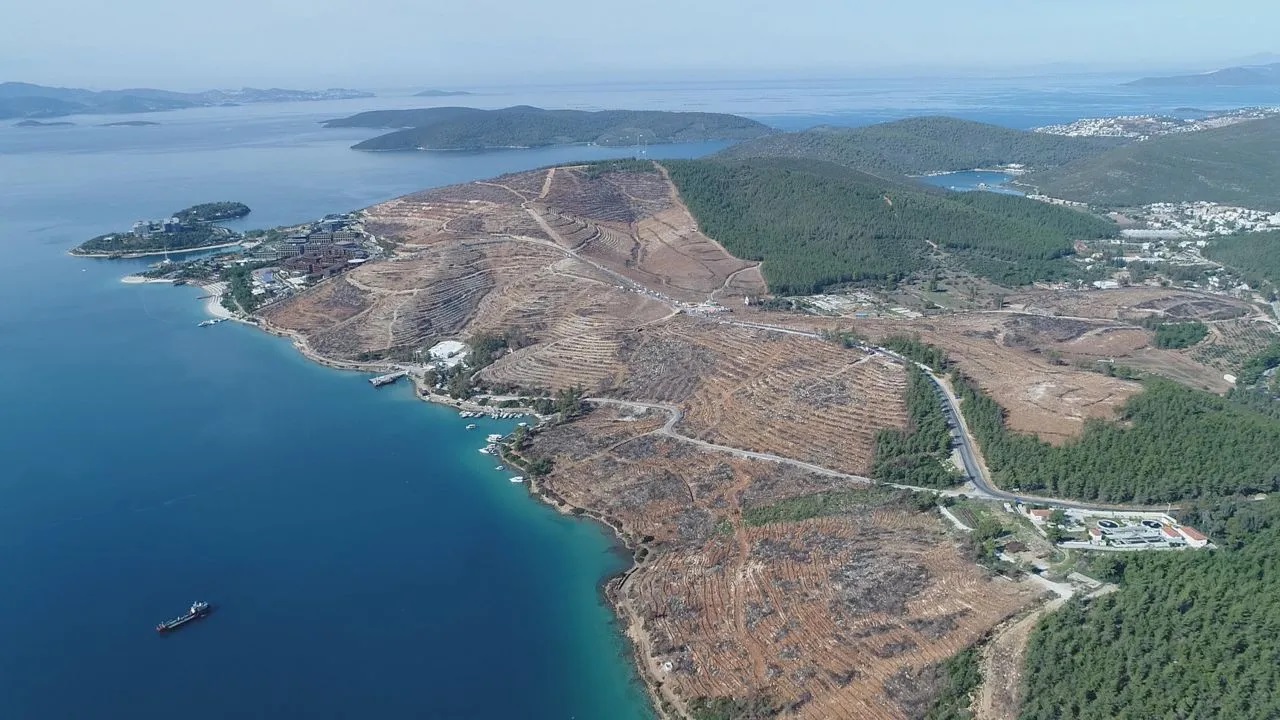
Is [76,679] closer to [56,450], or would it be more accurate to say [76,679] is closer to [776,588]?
[56,450]

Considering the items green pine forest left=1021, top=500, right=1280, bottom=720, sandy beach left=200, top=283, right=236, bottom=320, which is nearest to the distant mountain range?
sandy beach left=200, top=283, right=236, bottom=320

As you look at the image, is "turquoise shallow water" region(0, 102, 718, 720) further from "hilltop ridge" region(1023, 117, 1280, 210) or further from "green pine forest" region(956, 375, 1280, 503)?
"hilltop ridge" region(1023, 117, 1280, 210)

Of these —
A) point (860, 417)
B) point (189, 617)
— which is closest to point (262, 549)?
point (189, 617)

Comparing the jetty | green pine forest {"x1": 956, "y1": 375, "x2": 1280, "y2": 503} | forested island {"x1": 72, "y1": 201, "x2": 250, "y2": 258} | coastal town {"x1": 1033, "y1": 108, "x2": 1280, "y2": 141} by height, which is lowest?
the jetty

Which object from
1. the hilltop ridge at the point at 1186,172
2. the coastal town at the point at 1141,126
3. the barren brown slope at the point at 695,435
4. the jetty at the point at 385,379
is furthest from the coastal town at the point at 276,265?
the coastal town at the point at 1141,126

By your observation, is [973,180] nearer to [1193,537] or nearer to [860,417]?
[860,417]

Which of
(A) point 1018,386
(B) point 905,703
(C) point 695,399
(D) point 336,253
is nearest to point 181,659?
(B) point 905,703
